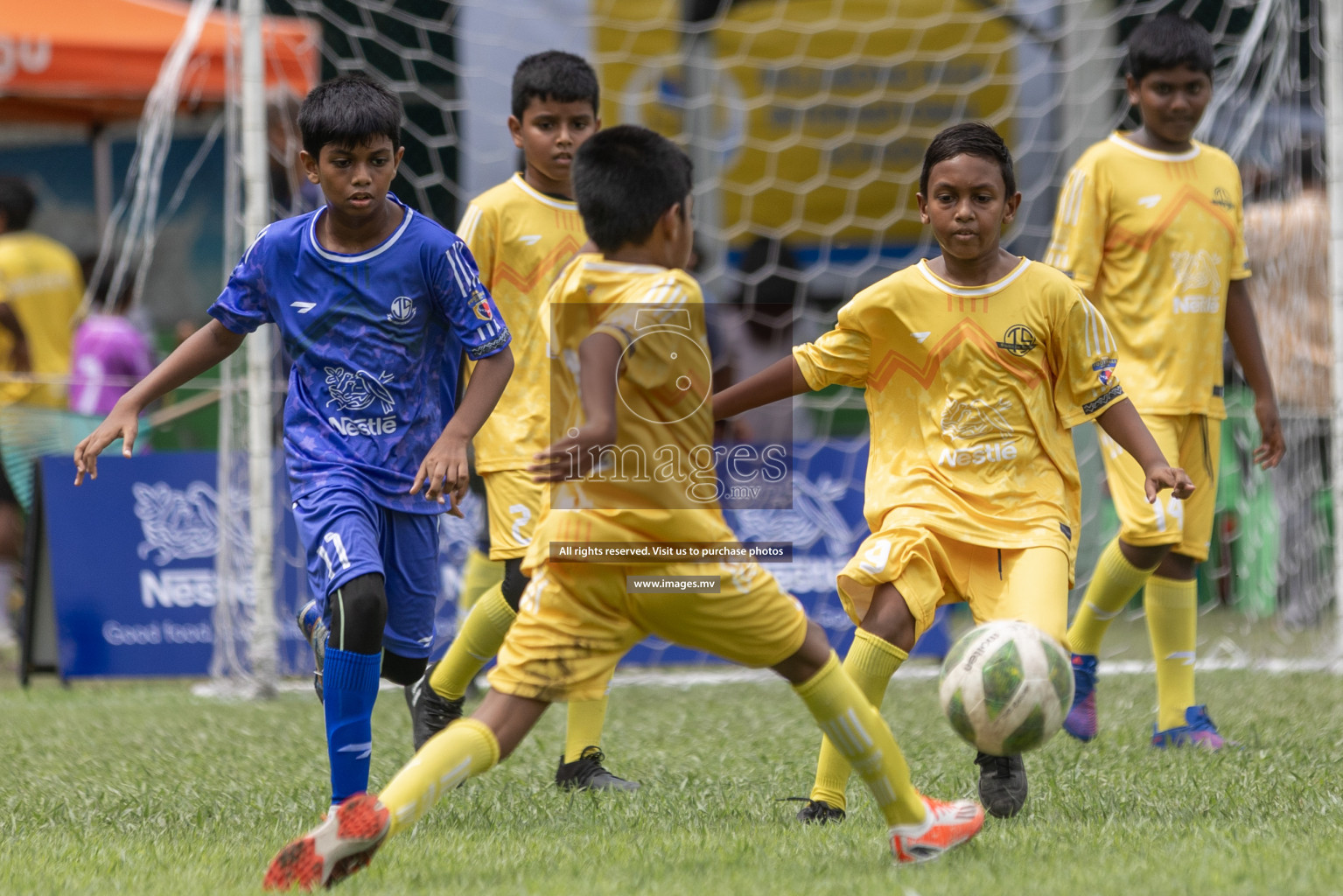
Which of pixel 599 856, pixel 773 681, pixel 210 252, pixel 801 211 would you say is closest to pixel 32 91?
pixel 210 252

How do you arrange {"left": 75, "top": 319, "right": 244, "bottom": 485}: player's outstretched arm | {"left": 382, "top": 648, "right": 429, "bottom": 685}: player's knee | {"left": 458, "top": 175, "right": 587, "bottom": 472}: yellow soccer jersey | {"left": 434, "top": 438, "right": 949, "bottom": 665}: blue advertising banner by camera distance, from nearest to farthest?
{"left": 75, "top": 319, "right": 244, "bottom": 485}: player's outstretched arm
{"left": 382, "top": 648, "right": 429, "bottom": 685}: player's knee
{"left": 458, "top": 175, "right": 587, "bottom": 472}: yellow soccer jersey
{"left": 434, "top": 438, "right": 949, "bottom": 665}: blue advertising banner

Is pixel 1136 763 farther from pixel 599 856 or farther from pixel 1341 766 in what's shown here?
pixel 599 856

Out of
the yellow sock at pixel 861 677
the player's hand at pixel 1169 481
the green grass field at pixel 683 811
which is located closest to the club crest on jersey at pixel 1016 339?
the player's hand at pixel 1169 481

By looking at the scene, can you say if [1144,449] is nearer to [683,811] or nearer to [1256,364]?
[683,811]

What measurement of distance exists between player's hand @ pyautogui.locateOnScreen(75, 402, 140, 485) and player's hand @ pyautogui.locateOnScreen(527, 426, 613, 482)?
41.9 inches

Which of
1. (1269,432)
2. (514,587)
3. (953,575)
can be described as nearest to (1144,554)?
(1269,432)

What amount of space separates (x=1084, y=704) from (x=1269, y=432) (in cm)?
113

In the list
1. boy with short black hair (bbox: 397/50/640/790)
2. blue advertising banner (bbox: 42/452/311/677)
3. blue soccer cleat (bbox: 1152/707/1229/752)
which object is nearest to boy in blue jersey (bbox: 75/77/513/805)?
boy with short black hair (bbox: 397/50/640/790)

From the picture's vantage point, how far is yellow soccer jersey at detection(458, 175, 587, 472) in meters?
4.72

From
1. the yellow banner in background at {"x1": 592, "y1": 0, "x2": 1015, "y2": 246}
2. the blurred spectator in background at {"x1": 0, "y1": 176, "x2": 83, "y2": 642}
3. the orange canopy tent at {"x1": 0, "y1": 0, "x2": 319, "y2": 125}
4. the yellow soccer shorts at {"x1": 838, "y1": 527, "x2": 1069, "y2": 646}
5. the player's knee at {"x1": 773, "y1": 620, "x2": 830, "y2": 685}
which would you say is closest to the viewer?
the player's knee at {"x1": 773, "y1": 620, "x2": 830, "y2": 685}

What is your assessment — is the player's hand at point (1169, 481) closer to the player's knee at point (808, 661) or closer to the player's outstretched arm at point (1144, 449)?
the player's outstretched arm at point (1144, 449)

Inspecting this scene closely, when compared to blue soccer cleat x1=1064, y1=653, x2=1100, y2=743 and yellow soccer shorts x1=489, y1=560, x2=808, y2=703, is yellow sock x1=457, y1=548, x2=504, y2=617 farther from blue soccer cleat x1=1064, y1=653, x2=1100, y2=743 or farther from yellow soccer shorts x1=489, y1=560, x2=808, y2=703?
yellow soccer shorts x1=489, y1=560, x2=808, y2=703

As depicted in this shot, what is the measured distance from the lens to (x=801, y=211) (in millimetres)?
10930

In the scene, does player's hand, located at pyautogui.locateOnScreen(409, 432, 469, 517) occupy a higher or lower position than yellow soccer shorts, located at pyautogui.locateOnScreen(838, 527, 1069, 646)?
higher
